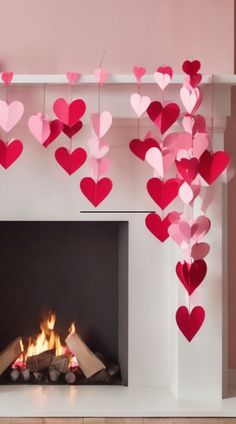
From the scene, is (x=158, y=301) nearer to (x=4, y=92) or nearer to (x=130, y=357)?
(x=130, y=357)

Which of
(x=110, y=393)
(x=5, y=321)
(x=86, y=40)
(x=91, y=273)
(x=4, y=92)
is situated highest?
(x=86, y=40)

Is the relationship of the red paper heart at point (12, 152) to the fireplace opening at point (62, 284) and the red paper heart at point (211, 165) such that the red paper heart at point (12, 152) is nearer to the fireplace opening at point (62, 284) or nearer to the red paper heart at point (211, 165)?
the fireplace opening at point (62, 284)

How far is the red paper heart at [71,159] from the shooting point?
94.2 inches

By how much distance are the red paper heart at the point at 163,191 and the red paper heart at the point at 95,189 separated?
0.47 feet

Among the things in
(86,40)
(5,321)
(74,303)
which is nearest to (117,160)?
(86,40)

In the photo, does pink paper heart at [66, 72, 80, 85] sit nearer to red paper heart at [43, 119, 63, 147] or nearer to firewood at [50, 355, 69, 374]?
red paper heart at [43, 119, 63, 147]

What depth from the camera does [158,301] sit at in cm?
256

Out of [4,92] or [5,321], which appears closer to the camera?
[4,92]

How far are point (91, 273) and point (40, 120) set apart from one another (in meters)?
0.71

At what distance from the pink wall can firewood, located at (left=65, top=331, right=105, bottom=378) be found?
→ 100cm

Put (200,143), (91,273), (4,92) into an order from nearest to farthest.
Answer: (200,143) < (4,92) < (91,273)

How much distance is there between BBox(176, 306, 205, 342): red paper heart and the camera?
2.33m

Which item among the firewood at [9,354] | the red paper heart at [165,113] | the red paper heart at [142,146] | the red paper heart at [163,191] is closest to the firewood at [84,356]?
the firewood at [9,354]

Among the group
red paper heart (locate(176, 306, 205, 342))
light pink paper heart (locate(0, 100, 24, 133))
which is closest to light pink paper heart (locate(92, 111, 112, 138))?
light pink paper heart (locate(0, 100, 24, 133))
